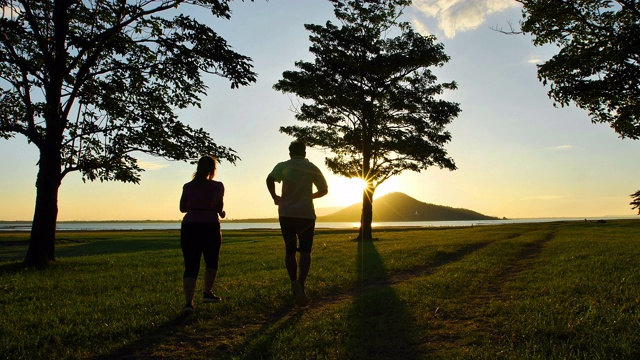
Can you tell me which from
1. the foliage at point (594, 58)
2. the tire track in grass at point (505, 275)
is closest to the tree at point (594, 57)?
the foliage at point (594, 58)

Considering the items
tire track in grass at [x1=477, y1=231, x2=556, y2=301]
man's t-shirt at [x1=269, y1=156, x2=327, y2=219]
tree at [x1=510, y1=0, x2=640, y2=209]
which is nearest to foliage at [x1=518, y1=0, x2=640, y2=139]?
tree at [x1=510, y1=0, x2=640, y2=209]

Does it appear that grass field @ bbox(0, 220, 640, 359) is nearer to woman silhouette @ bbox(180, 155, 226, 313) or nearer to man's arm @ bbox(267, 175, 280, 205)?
woman silhouette @ bbox(180, 155, 226, 313)

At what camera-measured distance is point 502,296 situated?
24.2 feet

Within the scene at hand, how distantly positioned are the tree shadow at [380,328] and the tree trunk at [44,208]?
1108cm

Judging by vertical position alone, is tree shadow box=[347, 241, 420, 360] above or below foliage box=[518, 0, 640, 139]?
below

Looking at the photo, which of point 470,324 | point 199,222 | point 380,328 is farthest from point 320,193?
point 470,324

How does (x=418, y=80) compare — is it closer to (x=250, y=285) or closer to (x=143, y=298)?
(x=250, y=285)

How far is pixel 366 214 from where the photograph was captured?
26953mm

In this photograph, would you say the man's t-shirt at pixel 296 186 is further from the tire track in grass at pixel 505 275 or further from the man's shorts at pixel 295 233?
the tire track in grass at pixel 505 275

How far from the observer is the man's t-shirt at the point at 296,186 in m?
6.78

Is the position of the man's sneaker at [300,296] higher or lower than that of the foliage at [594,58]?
lower

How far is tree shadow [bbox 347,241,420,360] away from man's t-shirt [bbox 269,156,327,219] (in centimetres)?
175

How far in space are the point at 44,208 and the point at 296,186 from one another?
1094 cm

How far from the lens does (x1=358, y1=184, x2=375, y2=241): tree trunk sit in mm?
26536
